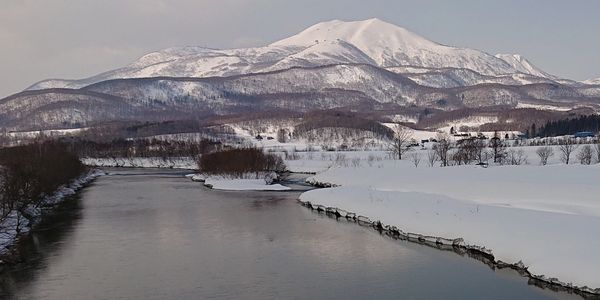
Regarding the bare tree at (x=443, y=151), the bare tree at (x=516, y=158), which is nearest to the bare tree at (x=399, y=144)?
the bare tree at (x=443, y=151)

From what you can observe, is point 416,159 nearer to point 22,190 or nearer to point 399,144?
point 399,144

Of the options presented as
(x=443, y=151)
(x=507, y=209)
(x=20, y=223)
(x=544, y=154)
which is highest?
(x=443, y=151)

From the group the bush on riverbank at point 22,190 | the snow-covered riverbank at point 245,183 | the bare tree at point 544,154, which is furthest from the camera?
the bare tree at point 544,154

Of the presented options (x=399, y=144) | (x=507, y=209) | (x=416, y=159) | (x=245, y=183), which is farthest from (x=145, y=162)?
(x=507, y=209)

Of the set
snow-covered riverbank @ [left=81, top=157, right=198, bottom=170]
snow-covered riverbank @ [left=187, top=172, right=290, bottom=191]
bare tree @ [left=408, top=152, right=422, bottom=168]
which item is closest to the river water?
snow-covered riverbank @ [left=187, top=172, right=290, bottom=191]

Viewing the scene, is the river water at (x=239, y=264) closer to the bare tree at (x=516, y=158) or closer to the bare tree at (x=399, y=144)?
the bare tree at (x=516, y=158)

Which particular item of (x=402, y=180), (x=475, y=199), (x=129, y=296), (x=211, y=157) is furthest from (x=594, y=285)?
(x=211, y=157)
